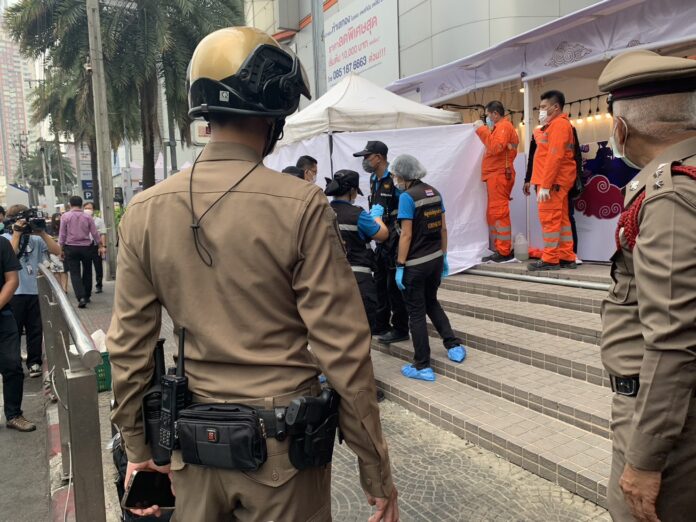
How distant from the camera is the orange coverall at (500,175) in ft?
22.7

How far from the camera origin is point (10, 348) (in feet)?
15.0

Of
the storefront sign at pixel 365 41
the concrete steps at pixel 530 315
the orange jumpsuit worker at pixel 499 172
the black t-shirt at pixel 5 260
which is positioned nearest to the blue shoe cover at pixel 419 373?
the concrete steps at pixel 530 315

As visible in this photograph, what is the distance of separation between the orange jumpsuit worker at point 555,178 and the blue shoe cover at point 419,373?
2301mm

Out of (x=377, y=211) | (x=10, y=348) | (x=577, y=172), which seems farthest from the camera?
(x=577, y=172)

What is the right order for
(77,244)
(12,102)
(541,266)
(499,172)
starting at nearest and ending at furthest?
(541,266), (499,172), (77,244), (12,102)

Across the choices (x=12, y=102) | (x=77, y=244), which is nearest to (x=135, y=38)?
(x=77, y=244)

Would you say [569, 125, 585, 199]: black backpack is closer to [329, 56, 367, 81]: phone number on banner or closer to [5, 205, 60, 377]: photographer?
[5, 205, 60, 377]: photographer

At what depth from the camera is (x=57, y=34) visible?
1557 centimetres

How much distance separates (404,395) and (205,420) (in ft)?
10.8

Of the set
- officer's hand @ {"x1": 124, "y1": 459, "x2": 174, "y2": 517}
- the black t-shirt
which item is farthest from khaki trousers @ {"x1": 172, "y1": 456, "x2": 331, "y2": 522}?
the black t-shirt

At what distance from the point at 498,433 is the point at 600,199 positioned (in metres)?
3.90

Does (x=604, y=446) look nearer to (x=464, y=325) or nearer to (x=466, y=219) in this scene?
(x=464, y=325)

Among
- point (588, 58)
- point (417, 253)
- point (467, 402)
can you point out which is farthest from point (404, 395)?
point (588, 58)

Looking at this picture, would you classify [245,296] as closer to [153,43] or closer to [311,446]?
[311,446]
